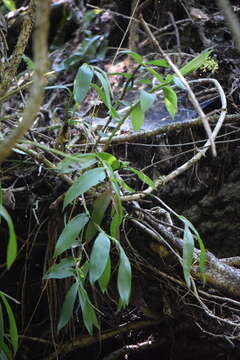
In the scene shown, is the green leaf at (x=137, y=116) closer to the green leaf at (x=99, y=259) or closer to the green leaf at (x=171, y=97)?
the green leaf at (x=171, y=97)

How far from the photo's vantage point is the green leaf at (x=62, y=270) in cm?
101

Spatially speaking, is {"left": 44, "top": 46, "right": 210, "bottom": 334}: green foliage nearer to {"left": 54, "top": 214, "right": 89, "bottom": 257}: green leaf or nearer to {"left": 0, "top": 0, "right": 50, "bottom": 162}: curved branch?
{"left": 54, "top": 214, "right": 89, "bottom": 257}: green leaf

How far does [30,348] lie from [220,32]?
149 cm

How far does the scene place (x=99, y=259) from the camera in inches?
34.6

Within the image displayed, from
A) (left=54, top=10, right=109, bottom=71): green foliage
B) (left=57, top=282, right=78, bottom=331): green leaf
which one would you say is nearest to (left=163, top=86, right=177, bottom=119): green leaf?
(left=57, top=282, right=78, bottom=331): green leaf

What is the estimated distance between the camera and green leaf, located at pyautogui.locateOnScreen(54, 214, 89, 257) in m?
0.92

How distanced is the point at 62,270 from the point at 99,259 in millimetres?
182

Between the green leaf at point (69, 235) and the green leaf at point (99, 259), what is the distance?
2.5 inches

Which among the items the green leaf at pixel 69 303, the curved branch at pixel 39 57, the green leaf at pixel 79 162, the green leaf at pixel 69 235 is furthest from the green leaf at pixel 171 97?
the curved branch at pixel 39 57

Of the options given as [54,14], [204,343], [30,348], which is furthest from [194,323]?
[54,14]

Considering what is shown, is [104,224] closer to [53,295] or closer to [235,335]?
[53,295]

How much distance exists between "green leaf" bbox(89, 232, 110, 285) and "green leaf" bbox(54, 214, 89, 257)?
2.5 inches

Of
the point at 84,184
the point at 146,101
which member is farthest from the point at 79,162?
the point at 146,101

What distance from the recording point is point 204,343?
1.53 m
